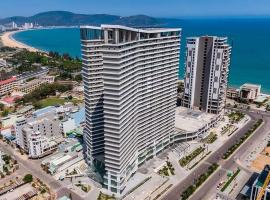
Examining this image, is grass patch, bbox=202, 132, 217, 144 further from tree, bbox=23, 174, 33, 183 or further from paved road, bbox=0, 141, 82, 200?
tree, bbox=23, 174, 33, 183

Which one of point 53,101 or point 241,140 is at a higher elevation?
point 53,101

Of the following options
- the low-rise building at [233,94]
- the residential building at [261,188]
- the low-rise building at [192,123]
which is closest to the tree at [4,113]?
the low-rise building at [192,123]

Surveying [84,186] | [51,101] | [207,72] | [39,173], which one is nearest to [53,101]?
[51,101]

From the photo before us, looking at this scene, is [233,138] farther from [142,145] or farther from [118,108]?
[118,108]

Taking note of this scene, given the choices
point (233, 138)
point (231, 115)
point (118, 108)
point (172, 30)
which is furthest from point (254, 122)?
point (118, 108)

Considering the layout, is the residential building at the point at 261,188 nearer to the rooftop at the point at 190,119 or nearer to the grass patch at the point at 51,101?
the rooftop at the point at 190,119

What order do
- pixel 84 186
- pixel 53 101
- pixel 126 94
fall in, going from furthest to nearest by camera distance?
pixel 53 101 → pixel 84 186 → pixel 126 94

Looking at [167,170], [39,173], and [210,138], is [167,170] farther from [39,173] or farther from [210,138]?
[39,173]
